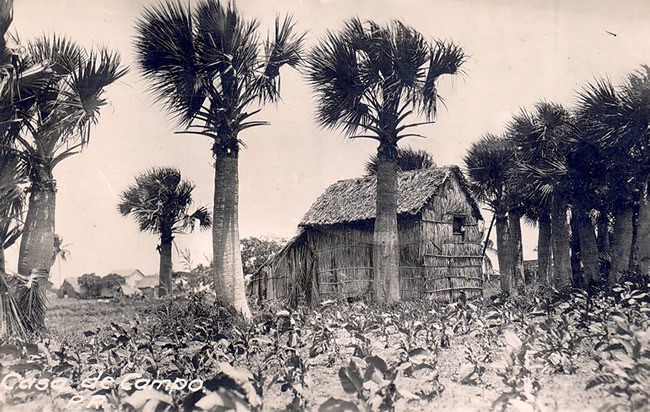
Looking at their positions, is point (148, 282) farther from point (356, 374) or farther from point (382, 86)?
point (356, 374)

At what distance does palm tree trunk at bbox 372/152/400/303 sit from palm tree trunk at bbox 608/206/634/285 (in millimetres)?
4364

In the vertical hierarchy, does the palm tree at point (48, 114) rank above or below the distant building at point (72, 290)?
above

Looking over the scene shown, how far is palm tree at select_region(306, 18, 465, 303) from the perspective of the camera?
35.8ft

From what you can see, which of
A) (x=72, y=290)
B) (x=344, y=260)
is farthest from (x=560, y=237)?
(x=72, y=290)

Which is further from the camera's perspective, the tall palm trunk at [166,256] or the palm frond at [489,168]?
the tall palm trunk at [166,256]

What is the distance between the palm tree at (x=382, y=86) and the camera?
10922mm

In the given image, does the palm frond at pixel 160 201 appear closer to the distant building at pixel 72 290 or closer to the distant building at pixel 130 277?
the distant building at pixel 130 277

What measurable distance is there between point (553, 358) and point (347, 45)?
7.99m

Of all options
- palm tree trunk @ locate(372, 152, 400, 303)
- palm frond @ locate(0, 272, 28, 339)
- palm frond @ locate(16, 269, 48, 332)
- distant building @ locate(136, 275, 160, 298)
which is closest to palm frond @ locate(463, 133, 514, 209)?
palm tree trunk @ locate(372, 152, 400, 303)

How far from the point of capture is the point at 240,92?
30.9 ft

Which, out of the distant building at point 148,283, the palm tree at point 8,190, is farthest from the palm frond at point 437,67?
the distant building at point 148,283

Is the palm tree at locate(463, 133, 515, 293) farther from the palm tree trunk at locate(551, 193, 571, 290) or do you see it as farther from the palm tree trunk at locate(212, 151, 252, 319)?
the palm tree trunk at locate(212, 151, 252, 319)

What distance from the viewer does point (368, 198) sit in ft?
55.6

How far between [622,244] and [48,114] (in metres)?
10.9
